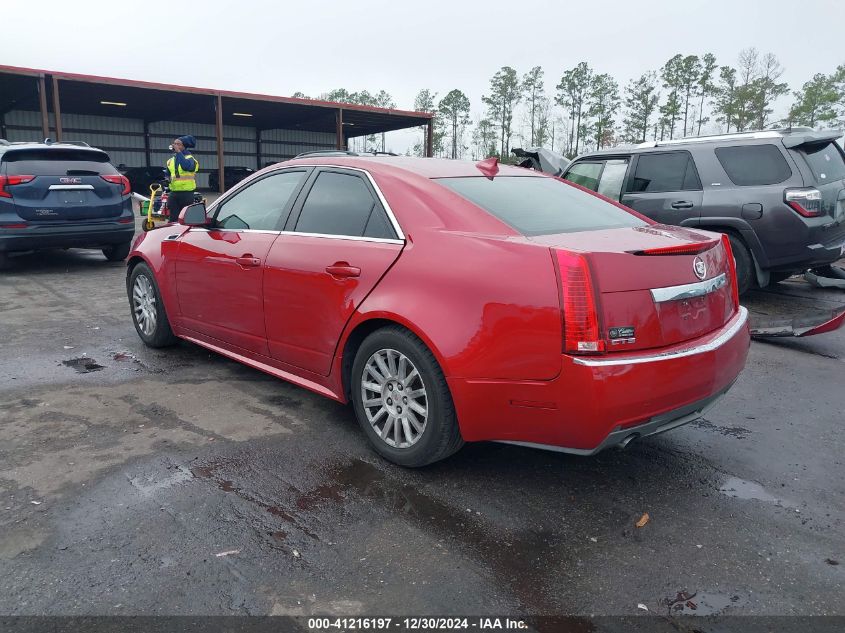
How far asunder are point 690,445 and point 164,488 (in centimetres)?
279

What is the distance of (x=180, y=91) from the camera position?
25219 mm

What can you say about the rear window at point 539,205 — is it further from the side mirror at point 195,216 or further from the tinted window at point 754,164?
the tinted window at point 754,164

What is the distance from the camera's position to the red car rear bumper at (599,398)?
271 cm

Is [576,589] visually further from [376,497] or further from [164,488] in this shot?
[164,488]

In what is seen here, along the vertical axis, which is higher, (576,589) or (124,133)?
(124,133)

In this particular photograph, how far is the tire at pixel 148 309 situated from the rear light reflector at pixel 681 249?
3887 millimetres

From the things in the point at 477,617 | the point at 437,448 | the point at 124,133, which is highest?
the point at 124,133

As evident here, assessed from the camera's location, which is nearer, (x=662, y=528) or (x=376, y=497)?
(x=662, y=528)

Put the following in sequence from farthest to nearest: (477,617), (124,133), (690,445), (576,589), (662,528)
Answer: (124,133), (690,445), (662,528), (576,589), (477,617)

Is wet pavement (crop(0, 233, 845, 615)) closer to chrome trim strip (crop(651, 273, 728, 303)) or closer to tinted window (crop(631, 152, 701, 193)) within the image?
chrome trim strip (crop(651, 273, 728, 303))

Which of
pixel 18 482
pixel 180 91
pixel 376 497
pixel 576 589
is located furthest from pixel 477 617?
pixel 180 91

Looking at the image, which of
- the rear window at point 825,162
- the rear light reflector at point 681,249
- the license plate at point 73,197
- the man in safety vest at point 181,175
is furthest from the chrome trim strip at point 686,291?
the man in safety vest at point 181,175

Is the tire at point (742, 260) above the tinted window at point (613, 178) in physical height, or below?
below

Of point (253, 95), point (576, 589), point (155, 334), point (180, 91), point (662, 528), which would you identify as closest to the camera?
point (576, 589)
